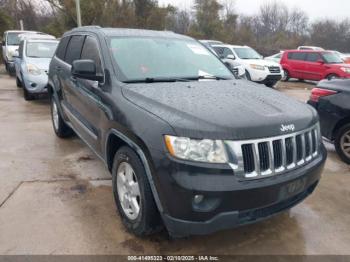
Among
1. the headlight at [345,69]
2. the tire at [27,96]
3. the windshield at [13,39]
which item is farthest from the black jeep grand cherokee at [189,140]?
the windshield at [13,39]

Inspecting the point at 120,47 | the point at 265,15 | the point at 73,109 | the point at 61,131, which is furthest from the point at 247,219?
the point at 265,15

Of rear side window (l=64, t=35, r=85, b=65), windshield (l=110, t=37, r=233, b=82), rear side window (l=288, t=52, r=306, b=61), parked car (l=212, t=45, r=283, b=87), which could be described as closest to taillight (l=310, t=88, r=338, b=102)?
windshield (l=110, t=37, r=233, b=82)

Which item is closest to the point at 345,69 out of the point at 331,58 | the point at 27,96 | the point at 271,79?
the point at 331,58

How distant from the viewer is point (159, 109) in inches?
106

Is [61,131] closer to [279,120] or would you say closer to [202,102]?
[202,102]

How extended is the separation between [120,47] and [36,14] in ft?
124

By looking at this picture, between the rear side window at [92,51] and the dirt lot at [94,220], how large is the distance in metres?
1.43

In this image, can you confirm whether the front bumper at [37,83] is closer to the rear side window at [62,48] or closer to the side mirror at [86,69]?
the rear side window at [62,48]

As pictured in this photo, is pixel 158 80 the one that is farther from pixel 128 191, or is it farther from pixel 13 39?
pixel 13 39

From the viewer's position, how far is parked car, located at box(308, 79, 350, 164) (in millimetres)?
4988

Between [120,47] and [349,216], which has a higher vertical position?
[120,47]

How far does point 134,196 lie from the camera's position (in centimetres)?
293

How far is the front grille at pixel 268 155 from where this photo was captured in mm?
2428

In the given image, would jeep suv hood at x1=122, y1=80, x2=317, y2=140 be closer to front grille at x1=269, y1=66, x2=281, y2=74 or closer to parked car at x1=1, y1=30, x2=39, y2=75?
front grille at x1=269, y1=66, x2=281, y2=74
